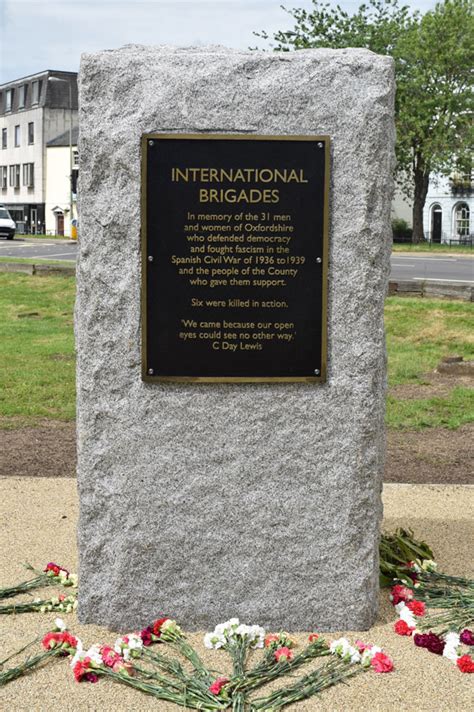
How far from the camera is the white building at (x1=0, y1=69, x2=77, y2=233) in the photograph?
61.6 meters

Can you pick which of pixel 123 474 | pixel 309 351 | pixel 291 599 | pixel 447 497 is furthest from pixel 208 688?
pixel 447 497

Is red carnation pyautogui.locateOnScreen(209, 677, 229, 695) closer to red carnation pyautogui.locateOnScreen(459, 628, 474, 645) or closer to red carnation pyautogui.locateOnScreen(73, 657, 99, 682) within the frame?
red carnation pyautogui.locateOnScreen(73, 657, 99, 682)

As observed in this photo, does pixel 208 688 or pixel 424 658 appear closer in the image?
pixel 208 688

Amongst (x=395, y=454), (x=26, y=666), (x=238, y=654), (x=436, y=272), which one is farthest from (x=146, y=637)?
(x=436, y=272)

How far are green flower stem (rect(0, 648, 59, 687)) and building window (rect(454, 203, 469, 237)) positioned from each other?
179ft

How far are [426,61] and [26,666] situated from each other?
119ft

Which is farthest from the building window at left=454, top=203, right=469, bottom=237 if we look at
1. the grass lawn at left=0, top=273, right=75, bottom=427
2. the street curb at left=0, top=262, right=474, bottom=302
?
the street curb at left=0, top=262, right=474, bottom=302

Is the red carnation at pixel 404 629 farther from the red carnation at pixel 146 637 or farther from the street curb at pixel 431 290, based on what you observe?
the street curb at pixel 431 290

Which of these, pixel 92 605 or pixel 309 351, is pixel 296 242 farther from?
pixel 92 605

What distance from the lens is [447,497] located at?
6.27 metres

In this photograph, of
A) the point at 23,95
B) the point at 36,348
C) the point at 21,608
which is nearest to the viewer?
the point at 21,608

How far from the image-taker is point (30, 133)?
6325 centimetres

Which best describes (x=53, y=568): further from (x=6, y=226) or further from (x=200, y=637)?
(x=6, y=226)

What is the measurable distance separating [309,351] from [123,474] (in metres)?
0.97
